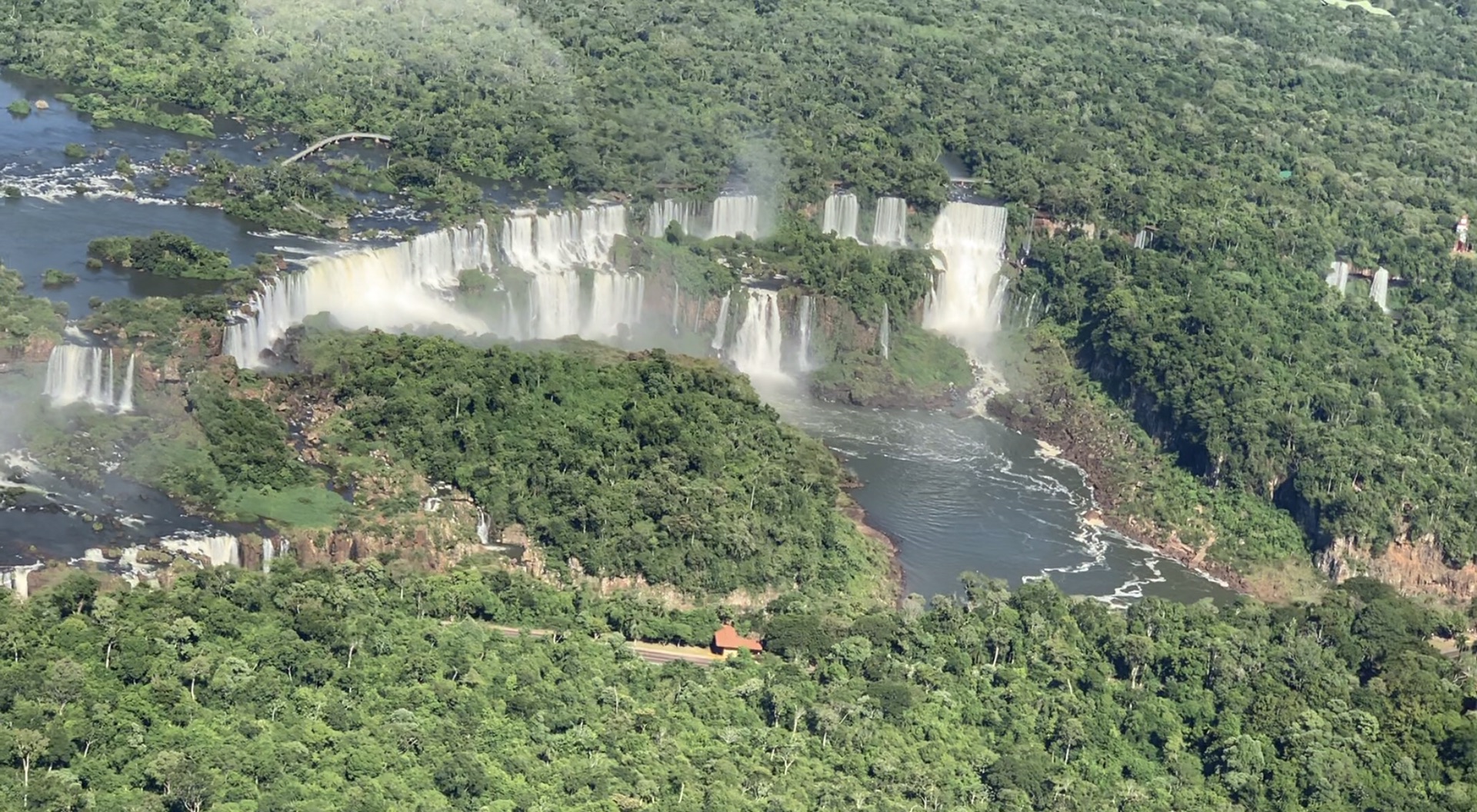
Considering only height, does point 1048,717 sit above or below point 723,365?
below

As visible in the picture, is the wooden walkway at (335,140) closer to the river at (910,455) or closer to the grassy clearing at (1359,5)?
the river at (910,455)

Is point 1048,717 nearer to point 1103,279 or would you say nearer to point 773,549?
point 773,549

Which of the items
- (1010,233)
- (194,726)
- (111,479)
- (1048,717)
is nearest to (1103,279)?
(1010,233)

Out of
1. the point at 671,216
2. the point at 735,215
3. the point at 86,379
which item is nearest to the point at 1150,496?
the point at 735,215

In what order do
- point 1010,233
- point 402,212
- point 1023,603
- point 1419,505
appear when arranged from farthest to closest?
1. point 1010,233
2. point 402,212
3. point 1419,505
4. point 1023,603

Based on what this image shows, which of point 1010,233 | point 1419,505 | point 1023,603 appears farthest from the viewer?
point 1010,233

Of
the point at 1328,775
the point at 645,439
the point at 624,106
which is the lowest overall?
the point at 1328,775

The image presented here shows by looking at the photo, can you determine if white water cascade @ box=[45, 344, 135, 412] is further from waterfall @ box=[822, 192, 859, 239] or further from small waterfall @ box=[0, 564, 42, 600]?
waterfall @ box=[822, 192, 859, 239]
